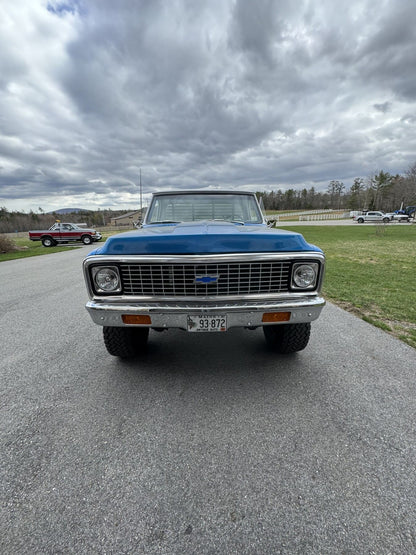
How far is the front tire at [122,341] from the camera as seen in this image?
2.55 m

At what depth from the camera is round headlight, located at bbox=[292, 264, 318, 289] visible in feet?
7.20

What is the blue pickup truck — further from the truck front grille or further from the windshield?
the windshield

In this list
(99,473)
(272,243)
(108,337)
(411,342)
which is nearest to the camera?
(99,473)

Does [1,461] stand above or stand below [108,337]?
below

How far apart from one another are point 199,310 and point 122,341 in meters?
0.98

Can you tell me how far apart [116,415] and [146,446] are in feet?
→ 1.32

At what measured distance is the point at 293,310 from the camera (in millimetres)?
2143

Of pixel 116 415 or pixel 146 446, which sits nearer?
pixel 146 446

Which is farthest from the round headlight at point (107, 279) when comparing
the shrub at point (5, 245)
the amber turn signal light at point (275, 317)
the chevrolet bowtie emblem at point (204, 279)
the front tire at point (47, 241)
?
the front tire at point (47, 241)

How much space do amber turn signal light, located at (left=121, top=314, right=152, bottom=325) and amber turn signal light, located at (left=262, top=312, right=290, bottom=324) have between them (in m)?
0.92

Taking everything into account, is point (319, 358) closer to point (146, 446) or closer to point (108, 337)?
point (146, 446)

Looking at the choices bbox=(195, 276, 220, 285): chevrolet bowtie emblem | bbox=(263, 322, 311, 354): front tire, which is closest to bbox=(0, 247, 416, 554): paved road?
bbox=(263, 322, 311, 354): front tire

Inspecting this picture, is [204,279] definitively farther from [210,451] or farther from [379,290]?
[379,290]

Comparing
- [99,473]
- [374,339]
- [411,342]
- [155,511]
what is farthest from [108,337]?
[411,342]
